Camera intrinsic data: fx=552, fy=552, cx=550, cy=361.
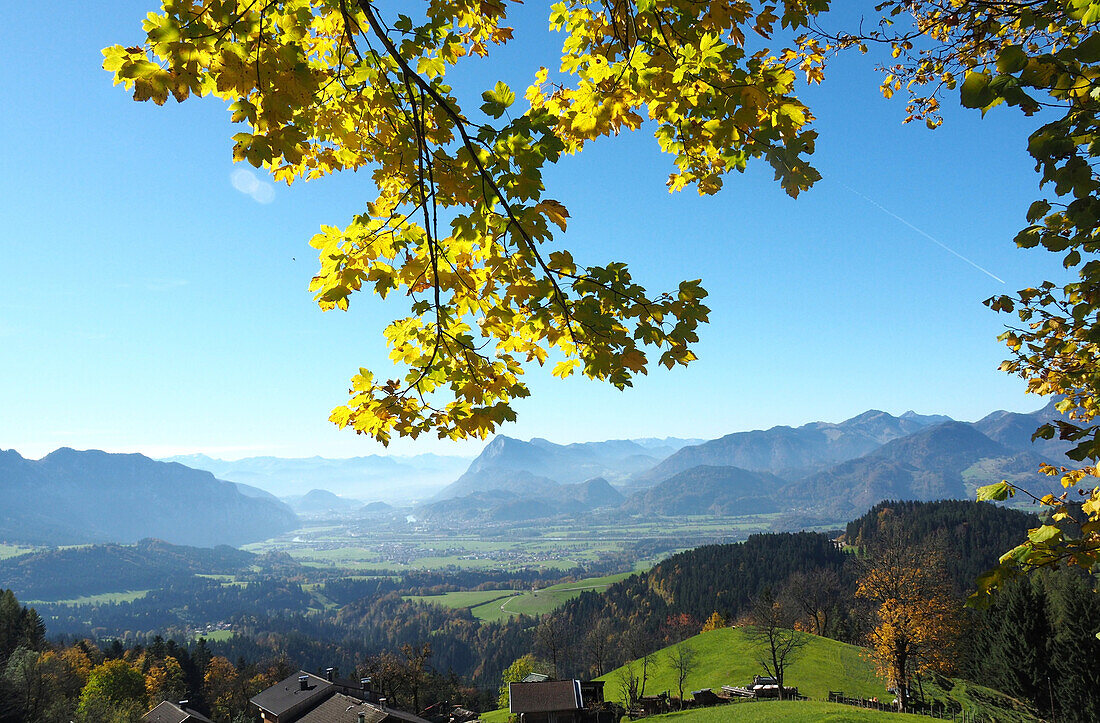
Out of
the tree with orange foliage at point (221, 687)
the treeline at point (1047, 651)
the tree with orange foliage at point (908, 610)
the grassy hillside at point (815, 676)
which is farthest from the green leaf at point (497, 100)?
the tree with orange foliage at point (221, 687)

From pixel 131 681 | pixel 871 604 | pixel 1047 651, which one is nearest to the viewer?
pixel 1047 651

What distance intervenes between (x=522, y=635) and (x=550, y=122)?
129769 mm

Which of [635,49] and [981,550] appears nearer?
[635,49]

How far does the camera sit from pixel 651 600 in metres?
108

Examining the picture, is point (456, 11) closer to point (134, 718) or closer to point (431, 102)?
point (431, 102)

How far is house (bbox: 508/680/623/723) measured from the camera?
37156mm

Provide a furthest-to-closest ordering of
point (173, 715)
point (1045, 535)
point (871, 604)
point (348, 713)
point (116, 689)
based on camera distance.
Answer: point (871, 604) → point (116, 689) → point (173, 715) → point (348, 713) → point (1045, 535)

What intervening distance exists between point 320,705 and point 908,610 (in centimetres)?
3703

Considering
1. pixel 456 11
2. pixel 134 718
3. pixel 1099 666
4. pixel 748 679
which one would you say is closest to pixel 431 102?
pixel 456 11

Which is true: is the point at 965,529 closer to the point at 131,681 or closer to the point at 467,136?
the point at 131,681

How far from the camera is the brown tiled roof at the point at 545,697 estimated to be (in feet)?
122

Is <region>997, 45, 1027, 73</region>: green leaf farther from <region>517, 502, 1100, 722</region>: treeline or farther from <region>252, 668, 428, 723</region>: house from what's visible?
<region>252, 668, 428, 723</region>: house

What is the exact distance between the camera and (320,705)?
3769 cm

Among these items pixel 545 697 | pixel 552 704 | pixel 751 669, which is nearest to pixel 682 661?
pixel 751 669
